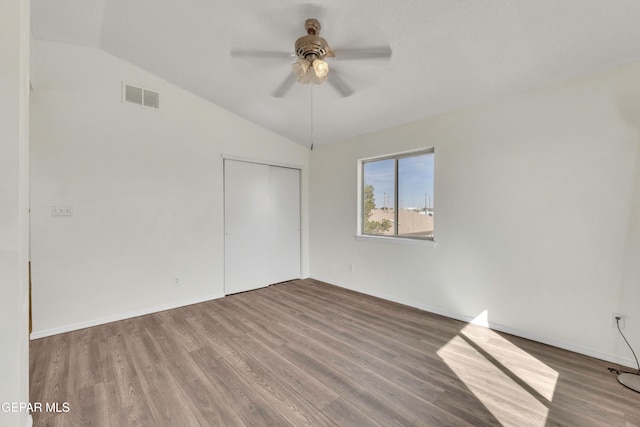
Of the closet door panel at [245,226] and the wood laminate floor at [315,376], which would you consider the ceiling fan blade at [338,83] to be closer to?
the closet door panel at [245,226]

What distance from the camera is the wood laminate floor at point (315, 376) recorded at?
62.9 inches

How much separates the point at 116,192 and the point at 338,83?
2779 mm

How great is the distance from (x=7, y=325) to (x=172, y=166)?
2.49m

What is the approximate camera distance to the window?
11.1 feet

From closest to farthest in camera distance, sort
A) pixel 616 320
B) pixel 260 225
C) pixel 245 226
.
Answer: pixel 616 320
pixel 245 226
pixel 260 225

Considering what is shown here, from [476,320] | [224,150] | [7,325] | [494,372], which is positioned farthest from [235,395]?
[224,150]

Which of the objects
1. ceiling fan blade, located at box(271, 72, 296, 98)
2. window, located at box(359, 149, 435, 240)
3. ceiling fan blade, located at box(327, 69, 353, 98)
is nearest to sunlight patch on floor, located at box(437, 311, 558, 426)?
window, located at box(359, 149, 435, 240)

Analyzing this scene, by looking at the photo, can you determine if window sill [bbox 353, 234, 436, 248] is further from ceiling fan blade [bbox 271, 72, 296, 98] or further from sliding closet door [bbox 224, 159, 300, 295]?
ceiling fan blade [bbox 271, 72, 296, 98]

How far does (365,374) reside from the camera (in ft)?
6.57

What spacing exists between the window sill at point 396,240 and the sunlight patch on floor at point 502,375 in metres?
→ 1.03

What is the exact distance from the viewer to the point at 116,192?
301 cm

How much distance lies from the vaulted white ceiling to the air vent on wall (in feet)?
0.88

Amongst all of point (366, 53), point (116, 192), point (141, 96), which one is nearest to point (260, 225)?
point (116, 192)

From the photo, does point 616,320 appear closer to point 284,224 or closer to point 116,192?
point 284,224
